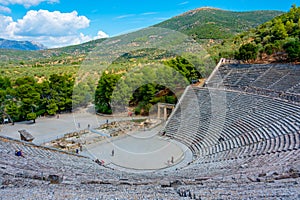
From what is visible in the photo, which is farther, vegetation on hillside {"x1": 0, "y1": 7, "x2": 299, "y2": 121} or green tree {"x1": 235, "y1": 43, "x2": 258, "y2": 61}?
green tree {"x1": 235, "y1": 43, "x2": 258, "y2": 61}

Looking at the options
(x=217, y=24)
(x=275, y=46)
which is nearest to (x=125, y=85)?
(x=275, y=46)

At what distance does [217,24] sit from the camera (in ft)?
182

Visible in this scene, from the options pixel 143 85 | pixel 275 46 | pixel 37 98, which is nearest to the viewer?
pixel 37 98

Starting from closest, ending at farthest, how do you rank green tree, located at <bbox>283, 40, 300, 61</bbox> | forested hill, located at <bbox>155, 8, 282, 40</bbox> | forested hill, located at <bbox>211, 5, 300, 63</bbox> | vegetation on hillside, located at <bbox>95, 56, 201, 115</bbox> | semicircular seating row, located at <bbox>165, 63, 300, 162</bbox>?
1. semicircular seating row, located at <bbox>165, 63, 300, 162</bbox>
2. green tree, located at <bbox>283, 40, 300, 61</bbox>
3. forested hill, located at <bbox>211, 5, 300, 63</bbox>
4. vegetation on hillside, located at <bbox>95, 56, 201, 115</bbox>
5. forested hill, located at <bbox>155, 8, 282, 40</bbox>

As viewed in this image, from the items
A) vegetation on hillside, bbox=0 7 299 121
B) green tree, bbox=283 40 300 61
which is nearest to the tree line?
vegetation on hillside, bbox=0 7 299 121

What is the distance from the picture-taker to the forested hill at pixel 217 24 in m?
48.4

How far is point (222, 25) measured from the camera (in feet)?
182

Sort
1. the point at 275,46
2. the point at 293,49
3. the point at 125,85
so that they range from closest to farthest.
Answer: the point at 293,49 < the point at 125,85 < the point at 275,46

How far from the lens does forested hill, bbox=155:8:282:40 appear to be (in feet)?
159

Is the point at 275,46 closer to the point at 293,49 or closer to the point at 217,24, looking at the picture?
the point at 293,49

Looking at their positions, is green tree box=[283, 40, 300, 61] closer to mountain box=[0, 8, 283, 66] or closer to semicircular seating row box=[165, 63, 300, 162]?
semicircular seating row box=[165, 63, 300, 162]

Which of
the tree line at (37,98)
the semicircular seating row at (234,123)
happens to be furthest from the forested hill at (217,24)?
the semicircular seating row at (234,123)

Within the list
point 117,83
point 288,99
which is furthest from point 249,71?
point 117,83

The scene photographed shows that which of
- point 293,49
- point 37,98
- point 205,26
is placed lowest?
point 37,98
